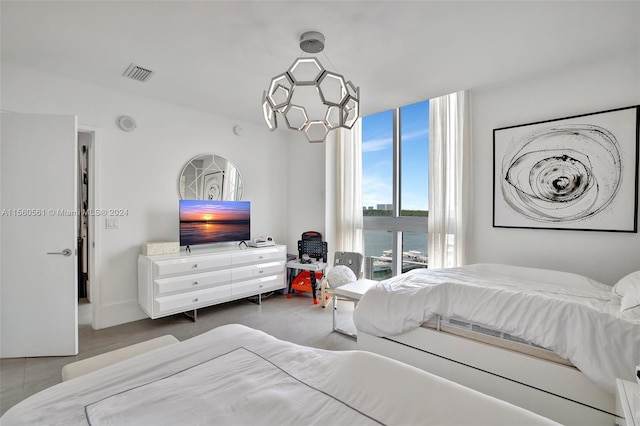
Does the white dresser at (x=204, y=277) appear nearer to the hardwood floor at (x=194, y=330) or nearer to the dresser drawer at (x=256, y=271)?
the dresser drawer at (x=256, y=271)

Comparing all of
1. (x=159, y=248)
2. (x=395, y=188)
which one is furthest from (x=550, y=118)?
(x=159, y=248)

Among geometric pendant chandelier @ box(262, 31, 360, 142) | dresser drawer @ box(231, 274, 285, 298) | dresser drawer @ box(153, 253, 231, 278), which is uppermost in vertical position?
geometric pendant chandelier @ box(262, 31, 360, 142)

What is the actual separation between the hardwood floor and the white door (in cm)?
22

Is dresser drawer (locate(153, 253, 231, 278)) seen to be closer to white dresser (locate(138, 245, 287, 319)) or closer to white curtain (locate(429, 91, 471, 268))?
white dresser (locate(138, 245, 287, 319))

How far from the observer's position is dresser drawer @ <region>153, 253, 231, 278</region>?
124 inches

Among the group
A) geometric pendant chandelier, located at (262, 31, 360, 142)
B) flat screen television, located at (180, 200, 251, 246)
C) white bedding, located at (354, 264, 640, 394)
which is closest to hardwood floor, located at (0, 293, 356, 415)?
white bedding, located at (354, 264, 640, 394)

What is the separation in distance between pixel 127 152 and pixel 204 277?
1.69 m

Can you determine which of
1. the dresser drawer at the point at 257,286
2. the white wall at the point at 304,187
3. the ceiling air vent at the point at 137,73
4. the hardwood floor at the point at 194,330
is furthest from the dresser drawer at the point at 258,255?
the ceiling air vent at the point at 137,73

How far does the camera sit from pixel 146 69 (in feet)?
9.25

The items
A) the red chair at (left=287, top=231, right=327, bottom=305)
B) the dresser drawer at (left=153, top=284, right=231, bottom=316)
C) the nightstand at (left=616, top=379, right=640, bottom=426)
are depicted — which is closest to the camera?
the nightstand at (left=616, top=379, right=640, bottom=426)

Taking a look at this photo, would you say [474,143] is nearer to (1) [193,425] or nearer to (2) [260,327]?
(2) [260,327]

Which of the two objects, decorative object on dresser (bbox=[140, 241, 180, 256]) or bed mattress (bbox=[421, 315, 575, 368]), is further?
decorative object on dresser (bbox=[140, 241, 180, 256])

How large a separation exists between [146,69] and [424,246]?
3.68 metres

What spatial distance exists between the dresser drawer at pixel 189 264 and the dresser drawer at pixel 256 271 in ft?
0.56
